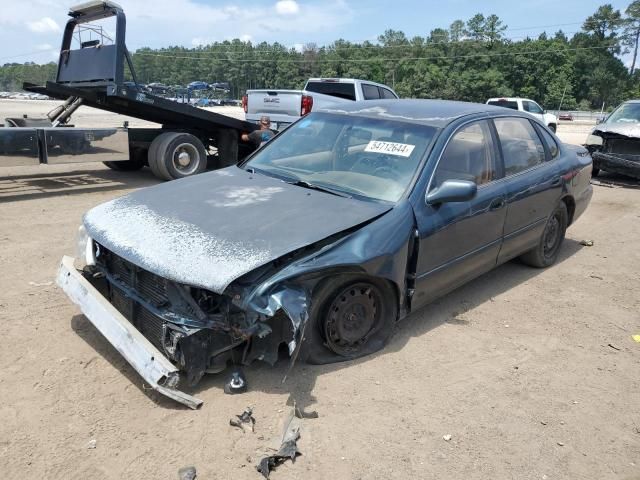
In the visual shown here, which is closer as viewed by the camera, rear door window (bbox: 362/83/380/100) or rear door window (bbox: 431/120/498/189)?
rear door window (bbox: 431/120/498/189)

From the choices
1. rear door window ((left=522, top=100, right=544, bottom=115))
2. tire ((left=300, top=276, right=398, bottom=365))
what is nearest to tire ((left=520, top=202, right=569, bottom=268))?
tire ((left=300, top=276, right=398, bottom=365))

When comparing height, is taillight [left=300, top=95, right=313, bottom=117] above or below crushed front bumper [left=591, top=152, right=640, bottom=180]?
above

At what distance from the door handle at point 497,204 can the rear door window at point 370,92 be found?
9608 millimetres

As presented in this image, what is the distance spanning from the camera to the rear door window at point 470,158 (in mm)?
3971

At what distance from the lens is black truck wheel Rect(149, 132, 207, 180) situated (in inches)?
357

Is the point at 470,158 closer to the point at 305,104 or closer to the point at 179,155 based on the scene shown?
the point at 179,155

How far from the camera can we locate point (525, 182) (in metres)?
4.75

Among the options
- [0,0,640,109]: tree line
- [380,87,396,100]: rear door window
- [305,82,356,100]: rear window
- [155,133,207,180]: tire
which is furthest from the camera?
[0,0,640,109]: tree line

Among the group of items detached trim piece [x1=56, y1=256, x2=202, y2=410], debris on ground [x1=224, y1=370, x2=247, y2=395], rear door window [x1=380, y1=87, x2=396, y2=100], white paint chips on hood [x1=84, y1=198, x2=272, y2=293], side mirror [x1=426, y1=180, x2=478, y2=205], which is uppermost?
rear door window [x1=380, y1=87, x2=396, y2=100]

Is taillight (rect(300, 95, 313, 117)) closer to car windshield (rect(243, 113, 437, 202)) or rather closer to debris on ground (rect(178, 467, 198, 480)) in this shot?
car windshield (rect(243, 113, 437, 202))

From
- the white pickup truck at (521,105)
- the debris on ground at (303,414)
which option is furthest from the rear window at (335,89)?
the debris on ground at (303,414)

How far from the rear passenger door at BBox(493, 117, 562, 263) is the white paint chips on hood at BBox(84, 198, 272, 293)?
264 centimetres

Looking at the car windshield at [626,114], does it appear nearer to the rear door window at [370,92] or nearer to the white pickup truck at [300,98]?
the white pickup truck at [300,98]

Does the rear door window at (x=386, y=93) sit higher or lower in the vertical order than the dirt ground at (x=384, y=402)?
higher
